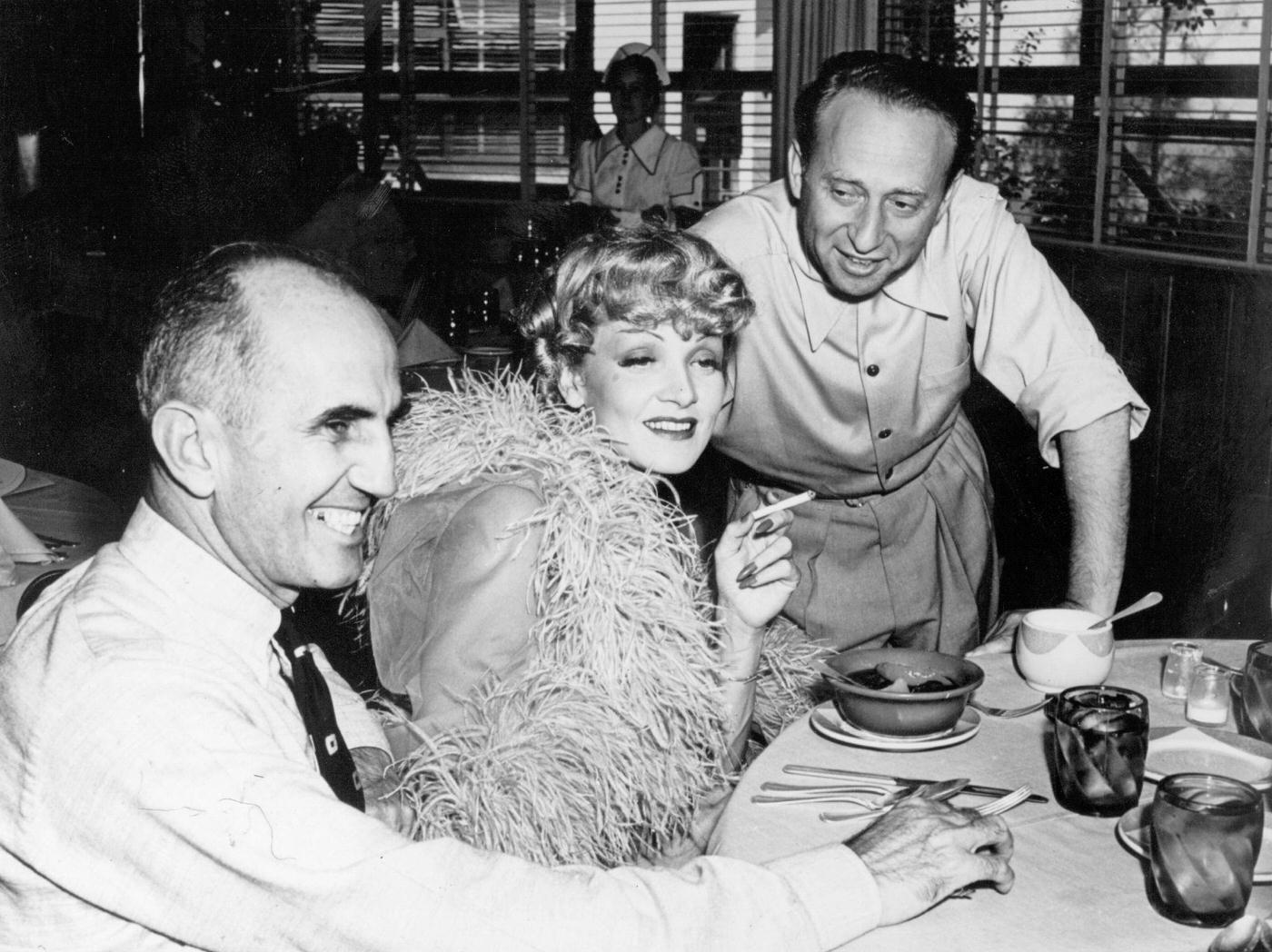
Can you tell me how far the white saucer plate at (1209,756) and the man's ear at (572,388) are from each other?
98cm

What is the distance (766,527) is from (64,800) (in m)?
1.03

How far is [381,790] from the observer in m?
1.50

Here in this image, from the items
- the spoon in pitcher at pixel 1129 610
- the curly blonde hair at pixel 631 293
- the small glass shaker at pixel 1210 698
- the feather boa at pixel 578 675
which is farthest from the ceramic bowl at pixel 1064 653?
the curly blonde hair at pixel 631 293

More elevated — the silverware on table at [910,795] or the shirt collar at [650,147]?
the shirt collar at [650,147]

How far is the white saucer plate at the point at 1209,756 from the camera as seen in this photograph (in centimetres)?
142

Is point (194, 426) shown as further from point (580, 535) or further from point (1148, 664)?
point (1148, 664)

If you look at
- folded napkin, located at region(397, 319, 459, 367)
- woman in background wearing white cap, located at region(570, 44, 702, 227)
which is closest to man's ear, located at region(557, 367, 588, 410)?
folded napkin, located at region(397, 319, 459, 367)

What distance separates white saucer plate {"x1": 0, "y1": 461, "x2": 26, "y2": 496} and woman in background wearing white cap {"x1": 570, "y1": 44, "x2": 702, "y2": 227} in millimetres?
5200

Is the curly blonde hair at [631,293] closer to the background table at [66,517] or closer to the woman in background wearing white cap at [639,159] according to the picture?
the background table at [66,517]

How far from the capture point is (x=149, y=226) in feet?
25.9

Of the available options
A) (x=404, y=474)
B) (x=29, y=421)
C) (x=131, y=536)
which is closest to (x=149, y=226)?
(x=29, y=421)

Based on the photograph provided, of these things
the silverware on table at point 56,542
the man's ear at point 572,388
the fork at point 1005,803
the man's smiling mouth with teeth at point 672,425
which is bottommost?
the fork at point 1005,803

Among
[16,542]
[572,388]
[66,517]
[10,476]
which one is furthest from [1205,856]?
[10,476]

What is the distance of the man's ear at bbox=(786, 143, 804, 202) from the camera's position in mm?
2422
